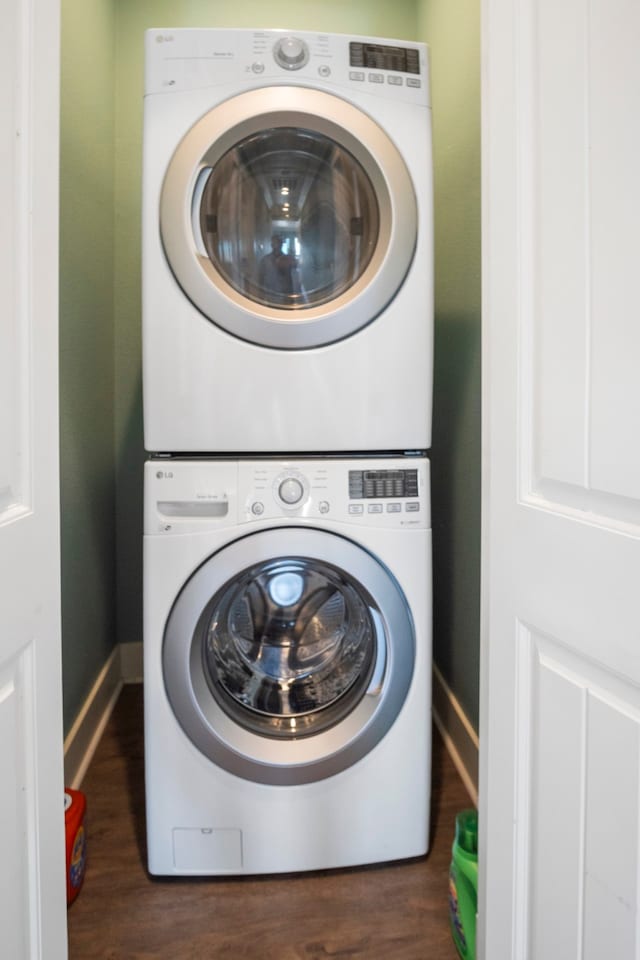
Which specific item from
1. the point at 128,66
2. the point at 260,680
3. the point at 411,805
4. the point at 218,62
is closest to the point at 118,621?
the point at 260,680

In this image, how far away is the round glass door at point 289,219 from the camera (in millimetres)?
1204

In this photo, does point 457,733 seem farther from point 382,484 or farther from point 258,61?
point 258,61

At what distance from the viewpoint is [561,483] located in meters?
0.70

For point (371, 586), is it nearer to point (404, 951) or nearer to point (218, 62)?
point (404, 951)

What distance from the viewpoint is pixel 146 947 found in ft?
3.57

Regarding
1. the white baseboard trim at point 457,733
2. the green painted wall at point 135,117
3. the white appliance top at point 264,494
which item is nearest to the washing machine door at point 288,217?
the white appliance top at point 264,494

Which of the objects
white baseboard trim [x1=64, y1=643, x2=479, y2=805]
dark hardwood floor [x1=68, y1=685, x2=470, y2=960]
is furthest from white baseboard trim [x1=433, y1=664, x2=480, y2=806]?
dark hardwood floor [x1=68, y1=685, x2=470, y2=960]

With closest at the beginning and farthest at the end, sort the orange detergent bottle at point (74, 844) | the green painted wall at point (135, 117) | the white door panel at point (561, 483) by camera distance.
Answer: the white door panel at point (561, 483)
the orange detergent bottle at point (74, 844)
the green painted wall at point (135, 117)

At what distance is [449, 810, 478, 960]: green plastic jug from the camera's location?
103 cm

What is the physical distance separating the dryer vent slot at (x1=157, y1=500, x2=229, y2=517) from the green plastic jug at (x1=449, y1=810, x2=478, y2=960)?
0.73m

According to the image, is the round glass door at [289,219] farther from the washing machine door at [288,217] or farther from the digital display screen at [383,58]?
the digital display screen at [383,58]

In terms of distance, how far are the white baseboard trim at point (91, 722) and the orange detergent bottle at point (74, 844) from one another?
0.85ft

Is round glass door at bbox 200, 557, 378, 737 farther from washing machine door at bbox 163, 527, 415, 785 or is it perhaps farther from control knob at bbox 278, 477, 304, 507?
control knob at bbox 278, 477, 304, 507

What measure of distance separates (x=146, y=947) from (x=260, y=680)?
1.61 feet
